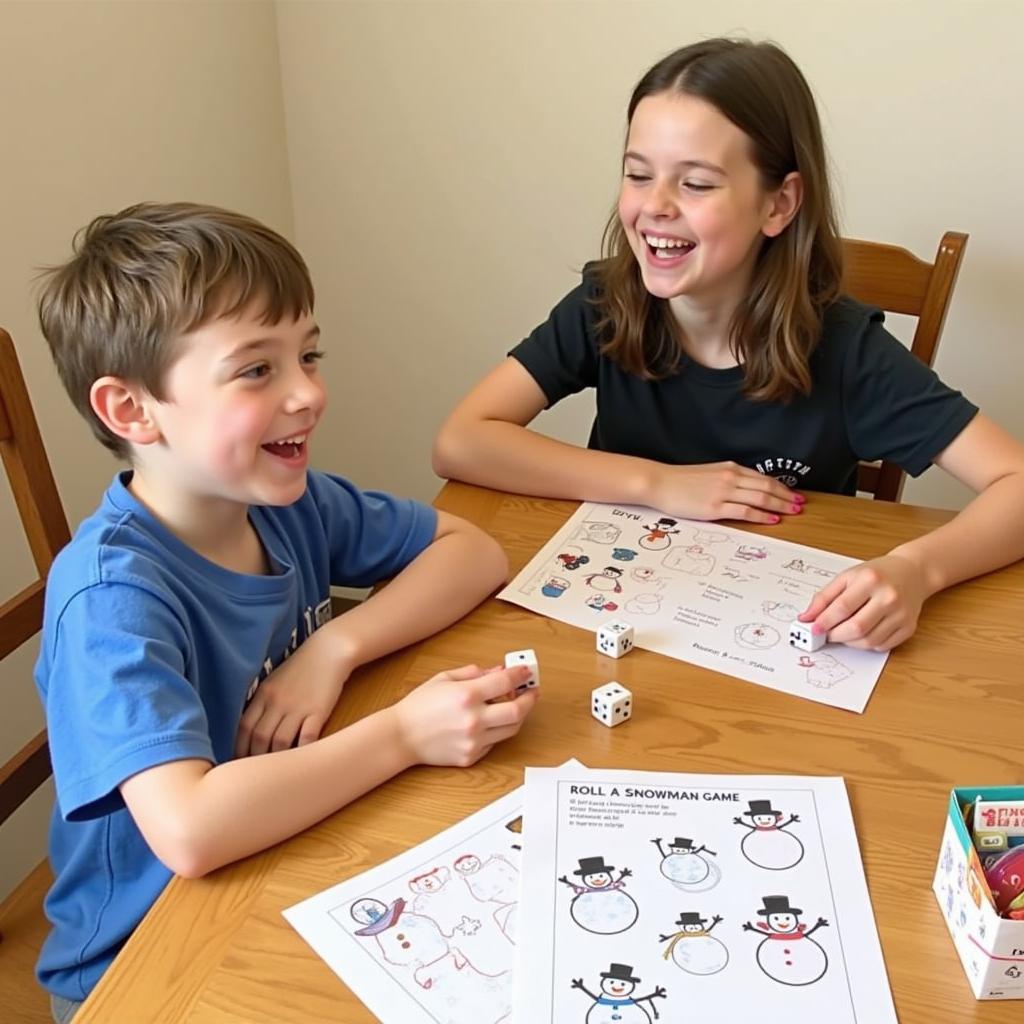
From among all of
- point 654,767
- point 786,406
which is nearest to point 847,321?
point 786,406

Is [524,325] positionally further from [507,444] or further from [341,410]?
[507,444]

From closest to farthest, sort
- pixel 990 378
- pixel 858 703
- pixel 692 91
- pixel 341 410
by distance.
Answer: pixel 858 703 → pixel 692 91 → pixel 990 378 → pixel 341 410

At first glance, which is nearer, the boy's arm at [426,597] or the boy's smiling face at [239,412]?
the boy's smiling face at [239,412]

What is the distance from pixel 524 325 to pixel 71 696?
4.93 feet

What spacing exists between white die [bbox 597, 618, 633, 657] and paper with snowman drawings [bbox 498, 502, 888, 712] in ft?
0.09

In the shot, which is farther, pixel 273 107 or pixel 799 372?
pixel 273 107

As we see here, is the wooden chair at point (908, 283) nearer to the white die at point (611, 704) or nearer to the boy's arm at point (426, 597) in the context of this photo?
the boy's arm at point (426, 597)

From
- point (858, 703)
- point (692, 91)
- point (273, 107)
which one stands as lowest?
point (858, 703)

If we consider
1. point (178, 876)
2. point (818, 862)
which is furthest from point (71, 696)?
point (818, 862)

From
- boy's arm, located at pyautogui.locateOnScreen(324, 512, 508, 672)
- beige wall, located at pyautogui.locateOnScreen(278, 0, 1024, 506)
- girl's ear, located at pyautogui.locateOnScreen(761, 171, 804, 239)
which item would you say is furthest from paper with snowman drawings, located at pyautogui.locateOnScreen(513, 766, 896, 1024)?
beige wall, located at pyautogui.locateOnScreen(278, 0, 1024, 506)

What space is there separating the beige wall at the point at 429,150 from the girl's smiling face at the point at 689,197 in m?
0.61

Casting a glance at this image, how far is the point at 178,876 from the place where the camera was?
0.80 m

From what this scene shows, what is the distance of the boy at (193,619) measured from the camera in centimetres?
82

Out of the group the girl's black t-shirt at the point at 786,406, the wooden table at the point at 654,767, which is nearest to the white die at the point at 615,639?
the wooden table at the point at 654,767
